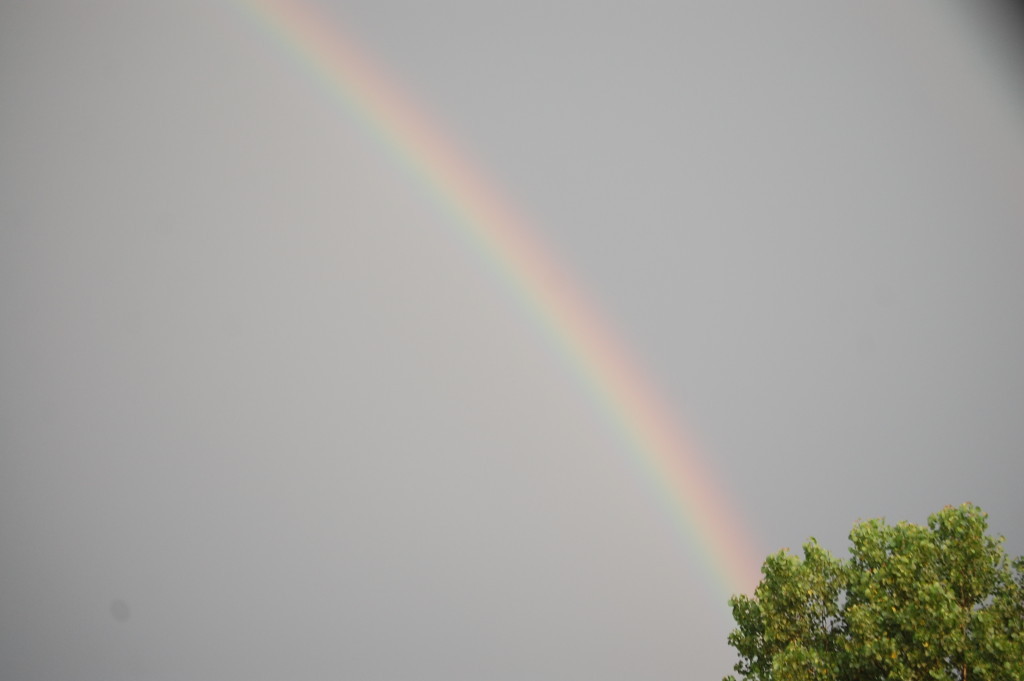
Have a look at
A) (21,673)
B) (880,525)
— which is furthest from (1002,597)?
(21,673)

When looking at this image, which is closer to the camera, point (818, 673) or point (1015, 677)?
point (1015, 677)

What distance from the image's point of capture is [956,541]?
704 inches

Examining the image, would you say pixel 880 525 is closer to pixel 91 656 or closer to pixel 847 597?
pixel 847 597

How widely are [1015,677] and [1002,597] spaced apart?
2141 mm

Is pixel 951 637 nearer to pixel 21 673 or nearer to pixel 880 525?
pixel 880 525

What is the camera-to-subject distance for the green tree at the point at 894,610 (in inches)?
655

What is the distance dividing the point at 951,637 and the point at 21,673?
118 m

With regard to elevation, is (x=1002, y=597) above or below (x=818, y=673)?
above

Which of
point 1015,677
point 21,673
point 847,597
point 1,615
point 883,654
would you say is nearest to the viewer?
point 1015,677

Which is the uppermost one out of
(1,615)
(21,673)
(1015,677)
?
(1,615)

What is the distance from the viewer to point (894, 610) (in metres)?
17.4

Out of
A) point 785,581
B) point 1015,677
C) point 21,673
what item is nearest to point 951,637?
point 1015,677

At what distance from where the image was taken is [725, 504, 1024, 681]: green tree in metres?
16.6

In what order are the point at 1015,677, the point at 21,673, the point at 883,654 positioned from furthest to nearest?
the point at 21,673, the point at 883,654, the point at 1015,677
